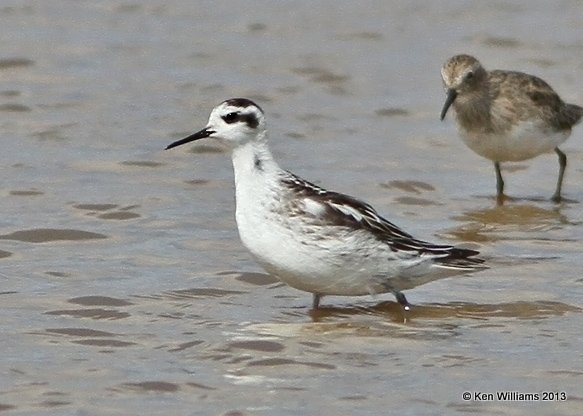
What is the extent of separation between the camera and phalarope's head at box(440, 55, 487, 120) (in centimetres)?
1628

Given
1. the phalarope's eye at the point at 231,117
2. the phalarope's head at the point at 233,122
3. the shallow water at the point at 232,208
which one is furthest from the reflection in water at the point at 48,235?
the phalarope's eye at the point at 231,117

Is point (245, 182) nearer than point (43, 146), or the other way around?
point (245, 182)

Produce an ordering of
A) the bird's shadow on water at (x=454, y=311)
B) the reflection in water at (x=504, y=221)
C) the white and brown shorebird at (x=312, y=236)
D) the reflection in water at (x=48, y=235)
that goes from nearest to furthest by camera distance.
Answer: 1. the white and brown shorebird at (x=312, y=236)
2. the bird's shadow on water at (x=454, y=311)
3. the reflection in water at (x=48, y=235)
4. the reflection in water at (x=504, y=221)

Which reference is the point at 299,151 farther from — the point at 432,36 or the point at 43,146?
the point at 432,36

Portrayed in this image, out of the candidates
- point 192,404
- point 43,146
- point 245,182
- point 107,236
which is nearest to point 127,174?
point 43,146

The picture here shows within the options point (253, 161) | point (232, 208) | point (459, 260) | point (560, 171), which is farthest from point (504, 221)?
point (253, 161)

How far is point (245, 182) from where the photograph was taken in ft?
37.9

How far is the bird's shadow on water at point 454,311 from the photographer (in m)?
11.6

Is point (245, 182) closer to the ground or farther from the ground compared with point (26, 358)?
farther from the ground

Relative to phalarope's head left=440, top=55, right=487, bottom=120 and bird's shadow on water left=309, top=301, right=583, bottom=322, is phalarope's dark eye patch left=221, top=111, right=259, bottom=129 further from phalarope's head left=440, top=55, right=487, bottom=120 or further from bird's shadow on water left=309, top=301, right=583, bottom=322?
phalarope's head left=440, top=55, right=487, bottom=120

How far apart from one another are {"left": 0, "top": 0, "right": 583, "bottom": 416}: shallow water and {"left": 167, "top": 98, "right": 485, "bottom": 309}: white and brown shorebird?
12.9 inches

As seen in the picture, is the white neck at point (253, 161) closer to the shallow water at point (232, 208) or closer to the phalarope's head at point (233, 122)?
the phalarope's head at point (233, 122)

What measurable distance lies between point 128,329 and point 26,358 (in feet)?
3.29

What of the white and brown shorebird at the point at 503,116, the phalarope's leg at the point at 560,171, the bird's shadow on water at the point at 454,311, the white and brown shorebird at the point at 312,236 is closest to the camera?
the white and brown shorebird at the point at 312,236
